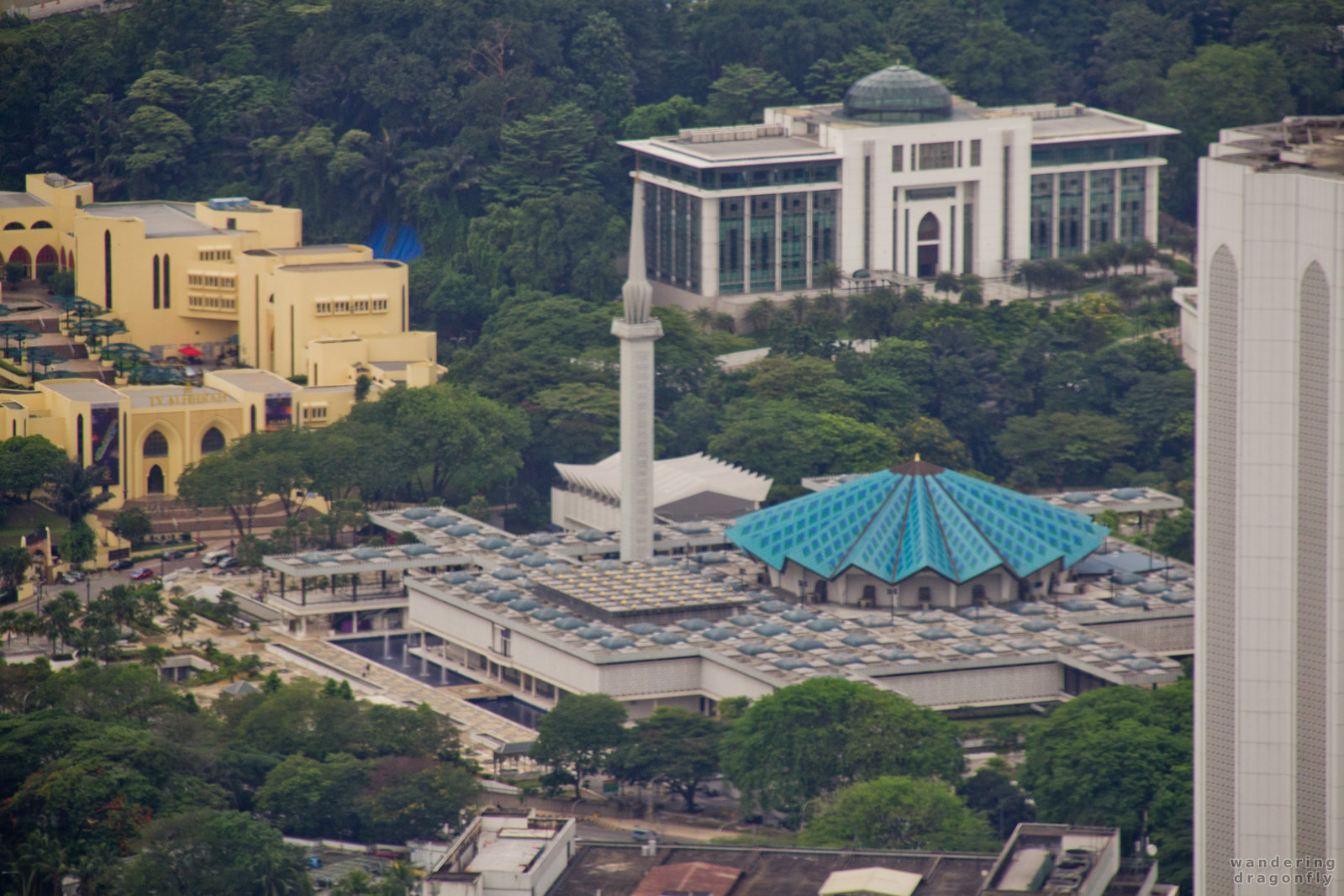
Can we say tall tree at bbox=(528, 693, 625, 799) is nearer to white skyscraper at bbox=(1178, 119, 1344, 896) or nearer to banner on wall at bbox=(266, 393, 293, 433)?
white skyscraper at bbox=(1178, 119, 1344, 896)

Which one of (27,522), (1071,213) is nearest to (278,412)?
(27,522)

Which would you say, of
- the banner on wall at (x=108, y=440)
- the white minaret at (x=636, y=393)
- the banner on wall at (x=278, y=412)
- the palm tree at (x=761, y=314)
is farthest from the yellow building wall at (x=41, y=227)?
the white minaret at (x=636, y=393)

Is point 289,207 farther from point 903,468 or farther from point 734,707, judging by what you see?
point 734,707

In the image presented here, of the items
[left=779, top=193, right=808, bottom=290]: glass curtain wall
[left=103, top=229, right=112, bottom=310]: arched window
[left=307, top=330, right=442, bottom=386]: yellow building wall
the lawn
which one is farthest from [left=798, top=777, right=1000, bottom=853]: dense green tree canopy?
[left=103, top=229, right=112, bottom=310]: arched window

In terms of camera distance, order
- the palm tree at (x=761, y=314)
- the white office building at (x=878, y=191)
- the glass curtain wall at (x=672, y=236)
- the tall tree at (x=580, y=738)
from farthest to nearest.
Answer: the glass curtain wall at (x=672, y=236) → the white office building at (x=878, y=191) → the palm tree at (x=761, y=314) → the tall tree at (x=580, y=738)

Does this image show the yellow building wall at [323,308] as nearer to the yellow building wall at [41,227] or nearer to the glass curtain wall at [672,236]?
the glass curtain wall at [672,236]

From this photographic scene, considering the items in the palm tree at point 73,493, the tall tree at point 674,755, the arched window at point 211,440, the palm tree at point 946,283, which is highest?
the palm tree at point 946,283
